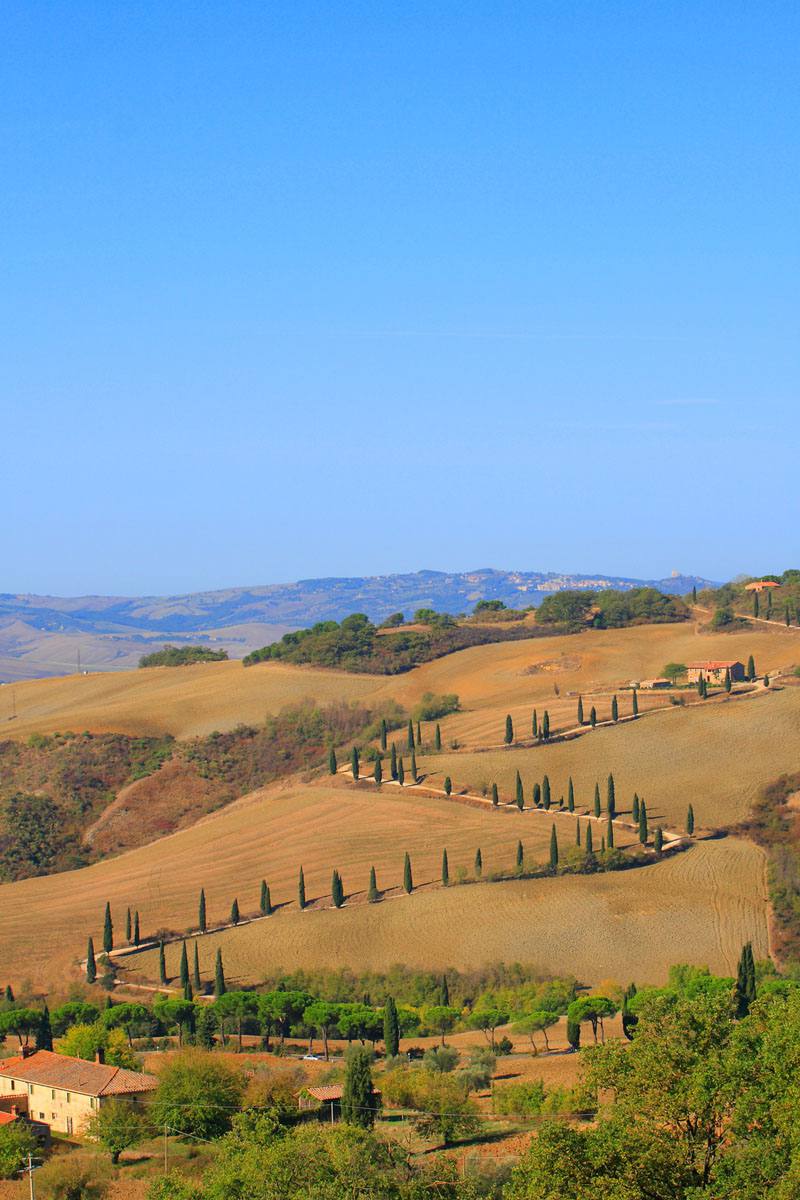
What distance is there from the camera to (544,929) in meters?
77.1

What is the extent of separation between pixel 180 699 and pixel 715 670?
4822 cm

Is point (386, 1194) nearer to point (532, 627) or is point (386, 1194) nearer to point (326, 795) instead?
point (326, 795)

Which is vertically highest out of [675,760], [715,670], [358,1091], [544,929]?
[715,670]

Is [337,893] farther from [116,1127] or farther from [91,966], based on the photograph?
[116,1127]

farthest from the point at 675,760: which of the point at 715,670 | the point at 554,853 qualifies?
the point at 554,853

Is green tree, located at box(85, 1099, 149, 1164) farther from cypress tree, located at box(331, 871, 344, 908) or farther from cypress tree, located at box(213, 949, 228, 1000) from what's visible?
cypress tree, located at box(331, 871, 344, 908)

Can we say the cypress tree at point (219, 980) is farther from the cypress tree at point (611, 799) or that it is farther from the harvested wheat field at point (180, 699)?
the harvested wheat field at point (180, 699)

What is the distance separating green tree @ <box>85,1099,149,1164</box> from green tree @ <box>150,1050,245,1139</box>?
1.89 ft

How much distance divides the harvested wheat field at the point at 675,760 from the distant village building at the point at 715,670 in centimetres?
731

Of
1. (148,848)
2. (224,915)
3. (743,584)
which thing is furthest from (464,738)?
(743,584)

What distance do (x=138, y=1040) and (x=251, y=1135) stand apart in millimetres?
23432

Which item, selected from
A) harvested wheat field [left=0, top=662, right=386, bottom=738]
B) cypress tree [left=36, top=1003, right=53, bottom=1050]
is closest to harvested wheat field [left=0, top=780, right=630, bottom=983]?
cypress tree [left=36, top=1003, right=53, bottom=1050]

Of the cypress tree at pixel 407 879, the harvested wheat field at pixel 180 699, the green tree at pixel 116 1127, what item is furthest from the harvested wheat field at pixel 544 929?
the harvested wheat field at pixel 180 699

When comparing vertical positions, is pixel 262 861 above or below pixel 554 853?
below
